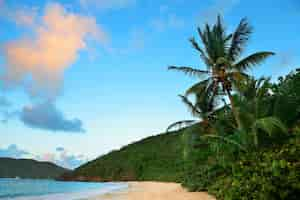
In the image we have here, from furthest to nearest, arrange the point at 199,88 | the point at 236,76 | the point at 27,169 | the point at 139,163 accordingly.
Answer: the point at 27,169 → the point at 139,163 → the point at 199,88 → the point at 236,76

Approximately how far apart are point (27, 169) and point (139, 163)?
5446 centimetres

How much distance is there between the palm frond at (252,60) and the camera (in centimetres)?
1252

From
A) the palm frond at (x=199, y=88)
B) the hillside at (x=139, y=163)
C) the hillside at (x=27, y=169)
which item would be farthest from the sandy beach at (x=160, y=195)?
the hillside at (x=27, y=169)

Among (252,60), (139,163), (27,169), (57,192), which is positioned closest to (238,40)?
(252,60)

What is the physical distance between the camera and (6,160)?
8619 centimetres

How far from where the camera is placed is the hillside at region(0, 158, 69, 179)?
81.8 meters

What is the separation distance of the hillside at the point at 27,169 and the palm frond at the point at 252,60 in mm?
74925

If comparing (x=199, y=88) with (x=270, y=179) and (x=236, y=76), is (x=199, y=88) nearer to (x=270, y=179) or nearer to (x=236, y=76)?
(x=236, y=76)

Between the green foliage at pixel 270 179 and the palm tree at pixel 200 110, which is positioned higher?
the palm tree at pixel 200 110

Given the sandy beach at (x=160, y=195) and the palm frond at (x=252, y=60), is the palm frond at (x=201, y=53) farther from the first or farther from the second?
the sandy beach at (x=160, y=195)

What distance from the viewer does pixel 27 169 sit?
275 ft

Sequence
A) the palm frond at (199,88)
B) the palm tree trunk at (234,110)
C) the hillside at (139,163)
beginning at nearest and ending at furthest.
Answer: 1. the palm tree trunk at (234,110)
2. the palm frond at (199,88)
3. the hillside at (139,163)

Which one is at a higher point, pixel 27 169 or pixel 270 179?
pixel 27 169

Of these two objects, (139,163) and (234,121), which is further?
(139,163)
